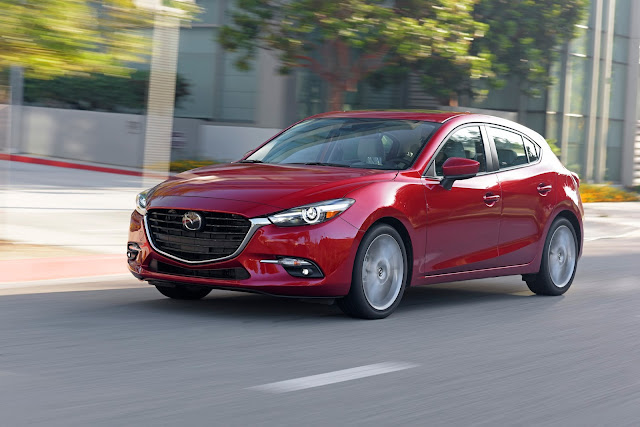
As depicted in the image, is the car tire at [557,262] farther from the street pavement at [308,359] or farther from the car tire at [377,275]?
the car tire at [377,275]

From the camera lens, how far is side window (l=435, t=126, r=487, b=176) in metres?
8.82

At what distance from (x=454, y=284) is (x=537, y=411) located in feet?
17.7

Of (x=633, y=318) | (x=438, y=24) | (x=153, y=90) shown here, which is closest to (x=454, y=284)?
(x=633, y=318)

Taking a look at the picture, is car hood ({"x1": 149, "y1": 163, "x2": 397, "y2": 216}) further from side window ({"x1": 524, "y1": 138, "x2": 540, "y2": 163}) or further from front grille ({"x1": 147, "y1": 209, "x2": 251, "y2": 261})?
side window ({"x1": 524, "y1": 138, "x2": 540, "y2": 163})

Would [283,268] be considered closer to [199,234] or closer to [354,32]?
[199,234]

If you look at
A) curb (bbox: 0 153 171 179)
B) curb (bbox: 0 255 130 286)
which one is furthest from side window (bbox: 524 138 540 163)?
curb (bbox: 0 153 171 179)

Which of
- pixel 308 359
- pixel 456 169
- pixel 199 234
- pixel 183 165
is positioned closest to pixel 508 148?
pixel 456 169

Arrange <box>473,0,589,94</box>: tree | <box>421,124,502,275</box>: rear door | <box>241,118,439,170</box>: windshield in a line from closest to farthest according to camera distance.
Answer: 1. <box>421,124,502,275</box>: rear door
2. <box>241,118,439,170</box>: windshield
3. <box>473,0,589,94</box>: tree

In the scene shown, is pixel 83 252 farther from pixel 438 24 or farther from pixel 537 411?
pixel 438 24

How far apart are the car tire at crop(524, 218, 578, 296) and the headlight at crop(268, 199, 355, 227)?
9.94 ft

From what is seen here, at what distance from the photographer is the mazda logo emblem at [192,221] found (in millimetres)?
7750

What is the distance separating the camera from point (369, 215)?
7.86m

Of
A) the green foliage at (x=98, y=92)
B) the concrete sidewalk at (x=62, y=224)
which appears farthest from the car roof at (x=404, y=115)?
the green foliage at (x=98, y=92)

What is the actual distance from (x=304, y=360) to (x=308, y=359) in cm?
5
